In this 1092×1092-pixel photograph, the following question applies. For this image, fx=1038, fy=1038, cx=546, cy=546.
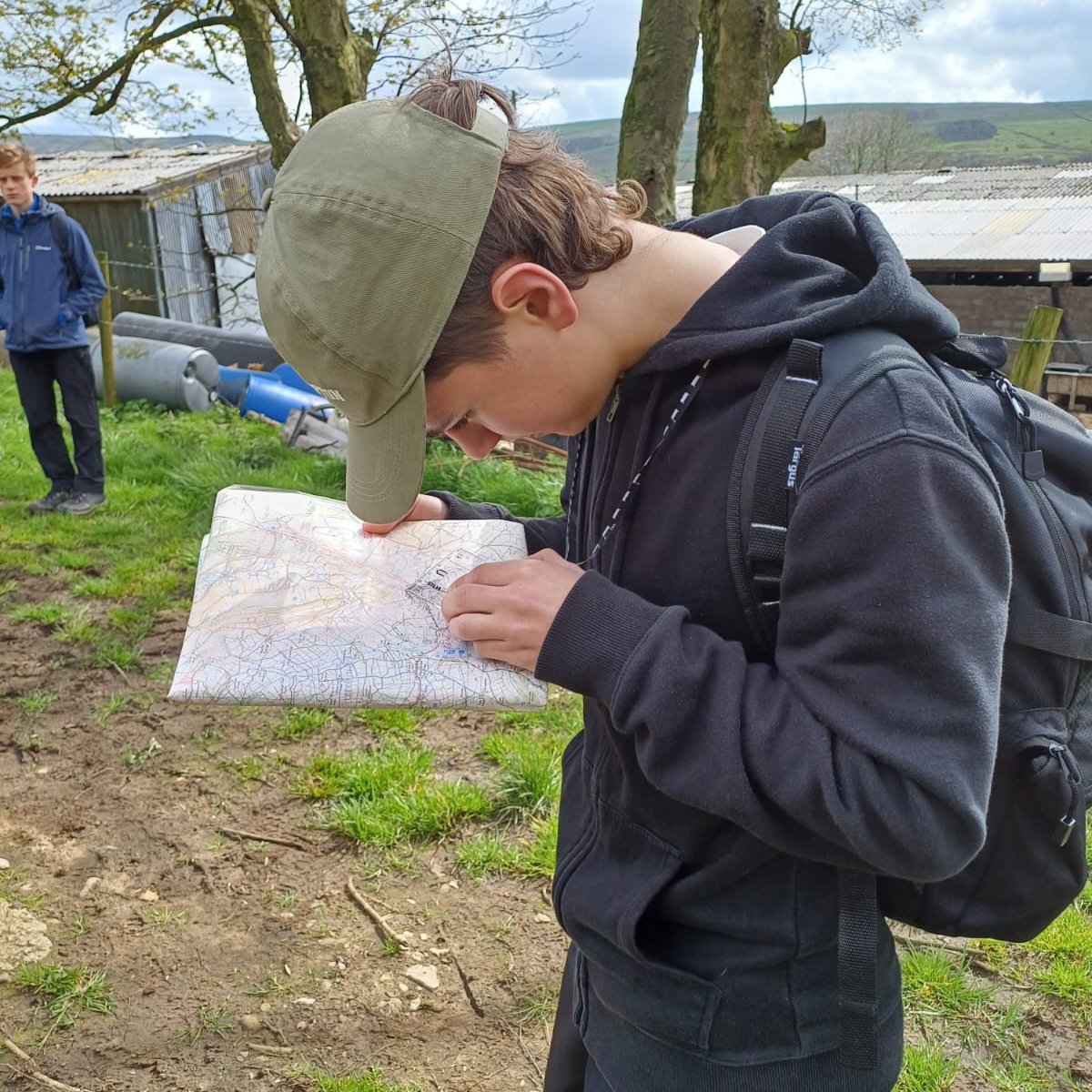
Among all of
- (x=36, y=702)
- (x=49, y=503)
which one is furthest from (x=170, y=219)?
(x=36, y=702)

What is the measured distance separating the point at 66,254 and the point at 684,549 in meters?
6.12

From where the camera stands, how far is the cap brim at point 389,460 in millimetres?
1174

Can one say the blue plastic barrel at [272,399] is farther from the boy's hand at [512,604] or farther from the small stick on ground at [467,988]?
the boy's hand at [512,604]

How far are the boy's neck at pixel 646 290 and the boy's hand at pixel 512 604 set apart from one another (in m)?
0.25

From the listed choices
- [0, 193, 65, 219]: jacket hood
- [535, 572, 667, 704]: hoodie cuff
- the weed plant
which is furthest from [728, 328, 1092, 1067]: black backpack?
[0, 193, 65, 219]: jacket hood

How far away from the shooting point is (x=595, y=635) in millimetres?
1054

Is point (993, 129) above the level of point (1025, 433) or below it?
below

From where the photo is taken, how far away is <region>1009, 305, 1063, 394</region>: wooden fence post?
542 cm

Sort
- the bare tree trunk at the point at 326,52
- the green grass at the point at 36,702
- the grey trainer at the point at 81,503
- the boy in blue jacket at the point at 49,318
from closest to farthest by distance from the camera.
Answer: the green grass at the point at 36,702, the boy in blue jacket at the point at 49,318, the grey trainer at the point at 81,503, the bare tree trunk at the point at 326,52

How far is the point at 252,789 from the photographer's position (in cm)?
340

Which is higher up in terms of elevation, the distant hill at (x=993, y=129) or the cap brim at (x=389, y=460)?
the cap brim at (x=389, y=460)

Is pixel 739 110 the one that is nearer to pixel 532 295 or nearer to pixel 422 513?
pixel 422 513

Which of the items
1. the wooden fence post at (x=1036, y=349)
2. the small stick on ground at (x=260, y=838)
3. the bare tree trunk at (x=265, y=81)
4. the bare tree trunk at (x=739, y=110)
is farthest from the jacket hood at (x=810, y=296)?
the bare tree trunk at (x=265, y=81)

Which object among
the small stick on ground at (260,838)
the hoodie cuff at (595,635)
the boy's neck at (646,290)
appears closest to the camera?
the hoodie cuff at (595,635)
